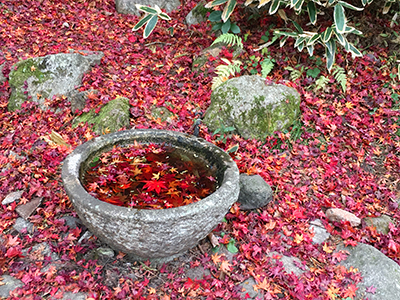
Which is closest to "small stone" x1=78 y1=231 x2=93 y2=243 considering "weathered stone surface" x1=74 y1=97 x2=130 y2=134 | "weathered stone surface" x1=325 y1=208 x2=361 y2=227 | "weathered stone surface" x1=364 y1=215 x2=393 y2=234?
"weathered stone surface" x1=74 y1=97 x2=130 y2=134

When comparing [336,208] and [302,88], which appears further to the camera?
[302,88]

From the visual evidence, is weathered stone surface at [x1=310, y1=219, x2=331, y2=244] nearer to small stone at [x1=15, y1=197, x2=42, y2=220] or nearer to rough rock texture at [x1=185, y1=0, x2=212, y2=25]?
small stone at [x1=15, y1=197, x2=42, y2=220]

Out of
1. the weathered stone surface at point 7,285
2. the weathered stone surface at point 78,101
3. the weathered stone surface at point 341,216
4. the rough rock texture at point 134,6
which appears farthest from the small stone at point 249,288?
the rough rock texture at point 134,6

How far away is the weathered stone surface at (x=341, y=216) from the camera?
2996 millimetres

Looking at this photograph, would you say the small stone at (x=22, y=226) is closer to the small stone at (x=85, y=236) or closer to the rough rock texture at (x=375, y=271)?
the small stone at (x=85, y=236)

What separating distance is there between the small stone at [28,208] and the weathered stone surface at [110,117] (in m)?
1.18

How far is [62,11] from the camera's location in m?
6.10

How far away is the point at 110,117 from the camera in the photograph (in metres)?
3.84

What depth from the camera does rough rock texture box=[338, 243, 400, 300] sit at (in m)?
2.40

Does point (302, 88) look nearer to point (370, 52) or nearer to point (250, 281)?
point (370, 52)

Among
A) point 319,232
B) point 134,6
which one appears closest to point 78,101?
point 134,6

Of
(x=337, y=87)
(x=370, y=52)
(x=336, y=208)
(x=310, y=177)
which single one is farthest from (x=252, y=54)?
(x=336, y=208)

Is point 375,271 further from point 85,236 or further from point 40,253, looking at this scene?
point 40,253

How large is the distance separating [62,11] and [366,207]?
20.6ft
